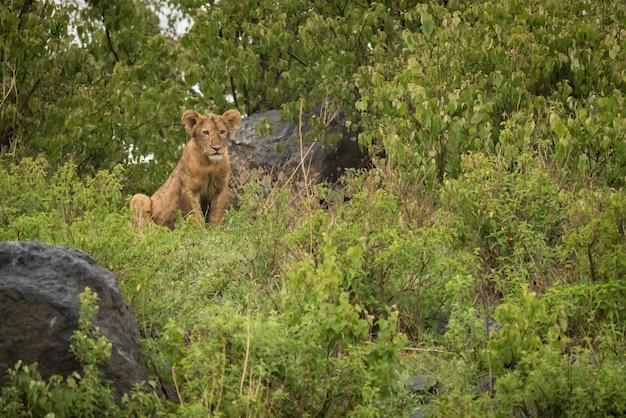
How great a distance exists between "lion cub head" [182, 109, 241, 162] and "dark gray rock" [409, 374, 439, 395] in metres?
5.88

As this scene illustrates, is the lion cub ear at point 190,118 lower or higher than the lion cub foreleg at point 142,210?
higher

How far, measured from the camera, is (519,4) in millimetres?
11789

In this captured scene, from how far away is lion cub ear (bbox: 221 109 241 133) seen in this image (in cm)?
1312

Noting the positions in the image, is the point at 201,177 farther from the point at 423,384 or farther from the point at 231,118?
the point at 423,384

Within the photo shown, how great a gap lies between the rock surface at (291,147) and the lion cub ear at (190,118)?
6.82 feet

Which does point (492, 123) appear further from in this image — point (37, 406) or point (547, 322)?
point (37, 406)

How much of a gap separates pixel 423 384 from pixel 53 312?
2.39 metres

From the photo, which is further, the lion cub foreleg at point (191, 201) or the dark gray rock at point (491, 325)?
the lion cub foreleg at point (191, 201)

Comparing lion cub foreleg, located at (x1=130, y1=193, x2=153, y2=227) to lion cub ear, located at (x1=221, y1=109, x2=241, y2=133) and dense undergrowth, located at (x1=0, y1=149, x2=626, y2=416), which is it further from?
dense undergrowth, located at (x1=0, y1=149, x2=626, y2=416)

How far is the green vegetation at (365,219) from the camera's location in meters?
6.45

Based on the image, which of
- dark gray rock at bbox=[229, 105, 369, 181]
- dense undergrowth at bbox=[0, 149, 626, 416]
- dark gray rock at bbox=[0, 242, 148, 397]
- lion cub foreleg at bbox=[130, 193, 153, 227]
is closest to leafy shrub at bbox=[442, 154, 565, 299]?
dense undergrowth at bbox=[0, 149, 626, 416]

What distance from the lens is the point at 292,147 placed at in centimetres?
1579

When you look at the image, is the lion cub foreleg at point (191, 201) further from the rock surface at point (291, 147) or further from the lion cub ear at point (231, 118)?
the rock surface at point (291, 147)

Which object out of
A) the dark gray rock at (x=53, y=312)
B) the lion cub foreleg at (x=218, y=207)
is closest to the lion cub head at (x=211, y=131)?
the lion cub foreleg at (x=218, y=207)
